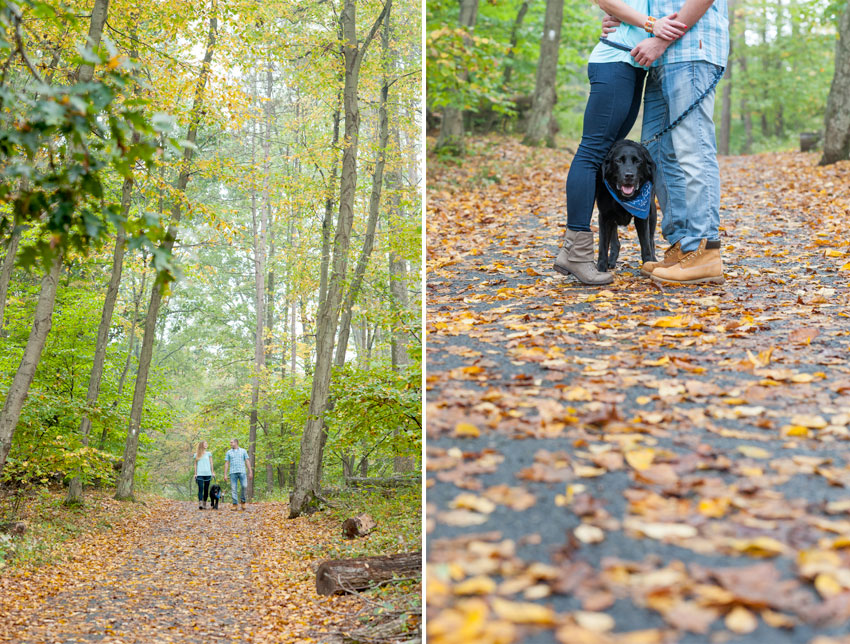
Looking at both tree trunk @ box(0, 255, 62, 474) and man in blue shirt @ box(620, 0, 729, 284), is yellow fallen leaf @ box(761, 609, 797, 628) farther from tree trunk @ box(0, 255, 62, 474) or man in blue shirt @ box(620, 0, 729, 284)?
tree trunk @ box(0, 255, 62, 474)

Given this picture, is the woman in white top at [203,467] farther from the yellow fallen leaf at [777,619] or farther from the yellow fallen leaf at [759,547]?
the yellow fallen leaf at [777,619]

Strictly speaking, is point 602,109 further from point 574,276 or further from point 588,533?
point 588,533

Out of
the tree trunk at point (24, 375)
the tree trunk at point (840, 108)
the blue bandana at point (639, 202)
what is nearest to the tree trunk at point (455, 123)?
the tree trunk at point (840, 108)

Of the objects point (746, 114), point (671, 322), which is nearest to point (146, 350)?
point (671, 322)

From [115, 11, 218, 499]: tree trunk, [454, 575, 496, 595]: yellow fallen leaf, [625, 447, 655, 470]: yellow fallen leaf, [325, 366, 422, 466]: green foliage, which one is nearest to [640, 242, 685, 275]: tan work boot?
[625, 447, 655, 470]: yellow fallen leaf

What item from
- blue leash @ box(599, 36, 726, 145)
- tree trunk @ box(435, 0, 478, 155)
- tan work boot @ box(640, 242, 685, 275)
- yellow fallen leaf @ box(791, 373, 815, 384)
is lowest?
yellow fallen leaf @ box(791, 373, 815, 384)

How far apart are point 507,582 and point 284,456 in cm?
2404

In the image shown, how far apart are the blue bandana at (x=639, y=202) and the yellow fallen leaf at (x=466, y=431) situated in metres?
3.14

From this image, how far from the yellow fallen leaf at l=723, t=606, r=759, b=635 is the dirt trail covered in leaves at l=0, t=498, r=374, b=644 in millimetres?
4266

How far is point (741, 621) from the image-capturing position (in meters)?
1.58

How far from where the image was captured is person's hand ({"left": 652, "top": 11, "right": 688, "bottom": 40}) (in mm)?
4668

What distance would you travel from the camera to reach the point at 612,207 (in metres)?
5.30

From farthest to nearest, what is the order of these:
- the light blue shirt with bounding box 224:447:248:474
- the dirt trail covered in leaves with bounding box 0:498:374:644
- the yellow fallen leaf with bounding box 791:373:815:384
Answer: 1. the light blue shirt with bounding box 224:447:248:474
2. the dirt trail covered in leaves with bounding box 0:498:374:644
3. the yellow fallen leaf with bounding box 791:373:815:384

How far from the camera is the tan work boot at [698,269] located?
193 inches
